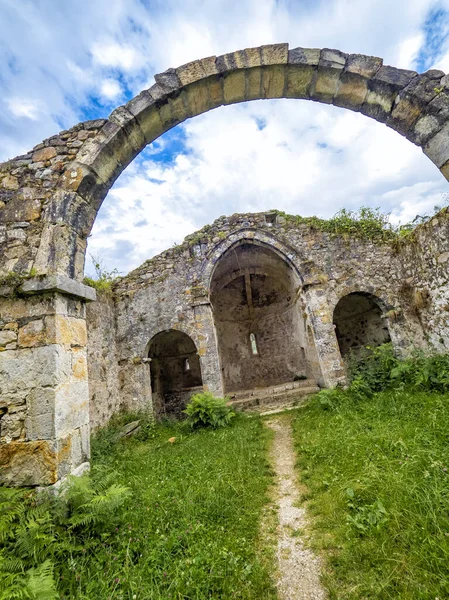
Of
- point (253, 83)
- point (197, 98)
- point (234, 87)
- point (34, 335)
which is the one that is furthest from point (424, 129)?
point (34, 335)

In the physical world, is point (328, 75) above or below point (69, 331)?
above

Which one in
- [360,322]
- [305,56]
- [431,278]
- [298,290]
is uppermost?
[305,56]

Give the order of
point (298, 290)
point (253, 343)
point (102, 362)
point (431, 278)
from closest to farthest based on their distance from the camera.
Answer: point (431, 278)
point (102, 362)
point (298, 290)
point (253, 343)

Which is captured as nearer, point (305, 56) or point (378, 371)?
point (305, 56)

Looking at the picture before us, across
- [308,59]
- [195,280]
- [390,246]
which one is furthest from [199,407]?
[390,246]

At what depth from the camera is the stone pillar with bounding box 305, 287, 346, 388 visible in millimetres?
7766

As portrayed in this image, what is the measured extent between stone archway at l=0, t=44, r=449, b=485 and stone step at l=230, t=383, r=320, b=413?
5.96 metres

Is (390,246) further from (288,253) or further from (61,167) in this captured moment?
(61,167)

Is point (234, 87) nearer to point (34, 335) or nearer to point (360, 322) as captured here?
point (34, 335)

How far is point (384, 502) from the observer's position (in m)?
2.27

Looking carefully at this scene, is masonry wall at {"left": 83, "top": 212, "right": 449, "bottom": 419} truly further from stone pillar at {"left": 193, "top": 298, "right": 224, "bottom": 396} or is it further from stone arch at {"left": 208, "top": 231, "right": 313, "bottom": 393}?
stone arch at {"left": 208, "top": 231, "right": 313, "bottom": 393}

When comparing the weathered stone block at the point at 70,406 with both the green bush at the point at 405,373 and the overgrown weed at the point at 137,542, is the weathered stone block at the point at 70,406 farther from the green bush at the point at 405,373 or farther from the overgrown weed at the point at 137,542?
the green bush at the point at 405,373

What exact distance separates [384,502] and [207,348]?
6129mm

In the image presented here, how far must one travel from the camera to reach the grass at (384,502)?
5.50 ft
